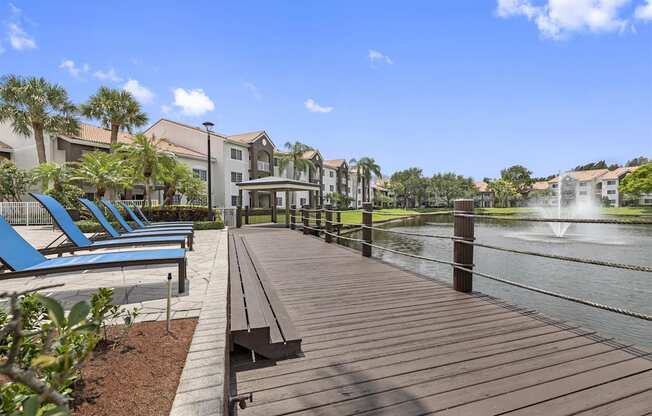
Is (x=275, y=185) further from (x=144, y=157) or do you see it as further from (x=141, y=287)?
(x=141, y=287)

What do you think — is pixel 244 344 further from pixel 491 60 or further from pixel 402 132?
pixel 402 132

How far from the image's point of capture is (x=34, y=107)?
20.8 m

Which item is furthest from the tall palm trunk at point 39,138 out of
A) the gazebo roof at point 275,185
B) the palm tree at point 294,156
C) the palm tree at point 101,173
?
the palm tree at point 294,156

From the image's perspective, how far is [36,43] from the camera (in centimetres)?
1072

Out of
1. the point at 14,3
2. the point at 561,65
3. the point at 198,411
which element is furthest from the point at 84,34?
the point at 561,65

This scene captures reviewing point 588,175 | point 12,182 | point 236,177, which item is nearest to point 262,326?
point 12,182

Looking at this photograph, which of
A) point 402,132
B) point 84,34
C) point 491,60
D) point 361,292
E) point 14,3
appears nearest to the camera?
point 361,292

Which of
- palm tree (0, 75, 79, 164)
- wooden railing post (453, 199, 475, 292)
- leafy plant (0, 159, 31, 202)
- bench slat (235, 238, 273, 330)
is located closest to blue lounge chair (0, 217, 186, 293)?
bench slat (235, 238, 273, 330)

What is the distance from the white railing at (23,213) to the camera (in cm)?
1752

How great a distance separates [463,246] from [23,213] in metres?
22.6

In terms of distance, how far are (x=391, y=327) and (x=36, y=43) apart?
1433 centimetres

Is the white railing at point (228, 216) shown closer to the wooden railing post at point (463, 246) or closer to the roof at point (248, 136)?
the wooden railing post at point (463, 246)

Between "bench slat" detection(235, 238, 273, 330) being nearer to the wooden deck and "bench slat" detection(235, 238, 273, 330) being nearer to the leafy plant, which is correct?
the wooden deck

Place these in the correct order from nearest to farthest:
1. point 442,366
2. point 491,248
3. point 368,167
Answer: point 442,366, point 491,248, point 368,167
